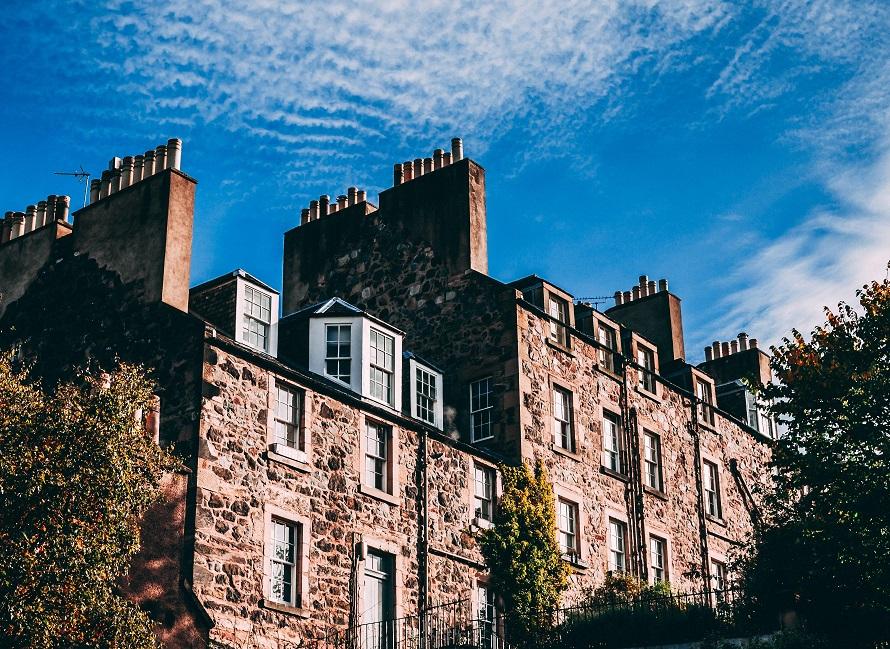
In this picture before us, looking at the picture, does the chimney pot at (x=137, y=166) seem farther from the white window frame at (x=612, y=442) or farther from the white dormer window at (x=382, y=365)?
the white window frame at (x=612, y=442)

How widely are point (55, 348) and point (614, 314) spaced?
21498 mm

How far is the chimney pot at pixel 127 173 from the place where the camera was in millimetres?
29281

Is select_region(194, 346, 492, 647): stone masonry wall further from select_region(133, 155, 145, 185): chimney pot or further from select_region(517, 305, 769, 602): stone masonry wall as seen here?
select_region(133, 155, 145, 185): chimney pot

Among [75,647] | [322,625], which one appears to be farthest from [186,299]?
[75,647]

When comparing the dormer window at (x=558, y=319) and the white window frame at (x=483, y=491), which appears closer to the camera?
the white window frame at (x=483, y=491)

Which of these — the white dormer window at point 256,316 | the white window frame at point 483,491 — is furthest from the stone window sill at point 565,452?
the white dormer window at point 256,316

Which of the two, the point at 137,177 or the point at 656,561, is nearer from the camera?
the point at 137,177

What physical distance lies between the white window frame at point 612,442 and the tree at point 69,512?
16.6 m

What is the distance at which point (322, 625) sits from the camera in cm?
2553

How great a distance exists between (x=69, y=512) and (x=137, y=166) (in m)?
11.9

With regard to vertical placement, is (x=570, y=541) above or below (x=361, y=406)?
below

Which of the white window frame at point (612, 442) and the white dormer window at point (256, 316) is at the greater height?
the white dormer window at point (256, 316)

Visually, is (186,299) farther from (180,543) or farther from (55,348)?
(180,543)

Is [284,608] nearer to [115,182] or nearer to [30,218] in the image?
[115,182]
